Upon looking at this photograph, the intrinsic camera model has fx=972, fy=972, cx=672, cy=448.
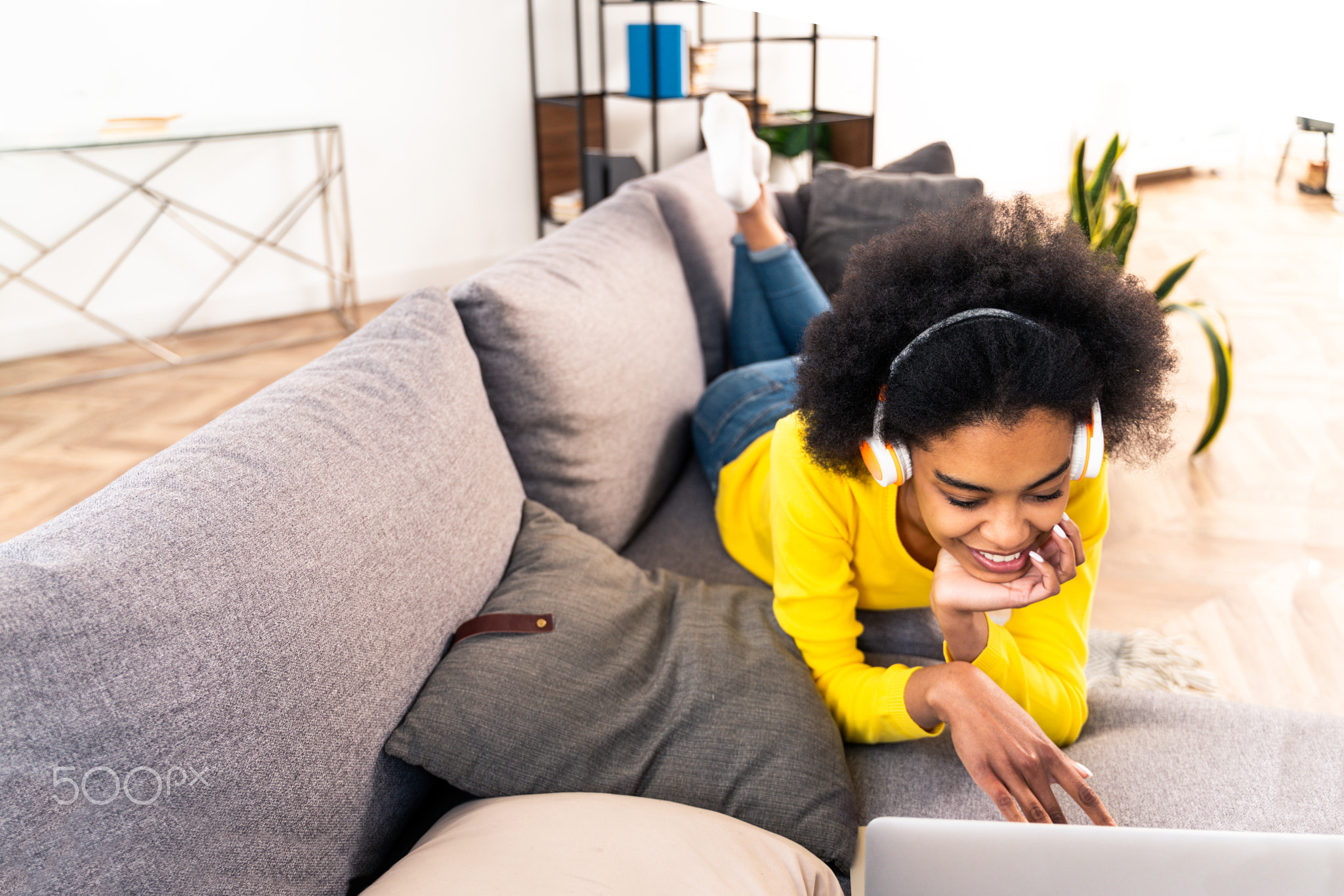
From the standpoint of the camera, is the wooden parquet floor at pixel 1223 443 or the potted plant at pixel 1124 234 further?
the potted plant at pixel 1124 234

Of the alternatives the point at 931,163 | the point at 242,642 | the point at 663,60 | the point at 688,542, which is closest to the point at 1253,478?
the point at 931,163

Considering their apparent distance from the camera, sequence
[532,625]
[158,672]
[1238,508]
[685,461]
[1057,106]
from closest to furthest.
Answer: [158,672] → [532,625] → [685,461] → [1238,508] → [1057,106]

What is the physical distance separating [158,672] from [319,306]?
352 cm

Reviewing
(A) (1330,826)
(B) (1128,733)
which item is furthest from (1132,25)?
(B) (1128,733)

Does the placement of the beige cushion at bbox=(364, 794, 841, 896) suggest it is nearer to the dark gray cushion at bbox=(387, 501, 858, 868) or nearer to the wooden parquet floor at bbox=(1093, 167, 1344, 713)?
the dark gray cushion at bbox=(387, 501, 858, 868)

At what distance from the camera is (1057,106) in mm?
2324

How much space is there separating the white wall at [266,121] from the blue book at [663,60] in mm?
777

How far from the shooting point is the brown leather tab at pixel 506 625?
0.91 meters

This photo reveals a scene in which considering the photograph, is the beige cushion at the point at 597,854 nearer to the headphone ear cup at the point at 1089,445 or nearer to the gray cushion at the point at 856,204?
the headphone ear cup at the point at 1089,445

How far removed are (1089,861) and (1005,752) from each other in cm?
24

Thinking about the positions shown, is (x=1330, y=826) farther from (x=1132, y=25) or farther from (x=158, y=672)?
(x=158, y=672)

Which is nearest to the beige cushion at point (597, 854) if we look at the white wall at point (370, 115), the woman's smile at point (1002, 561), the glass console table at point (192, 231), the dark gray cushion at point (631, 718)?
the dark gray cushion at point (631, 718)

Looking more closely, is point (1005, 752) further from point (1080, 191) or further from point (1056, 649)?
point (1080, 191)

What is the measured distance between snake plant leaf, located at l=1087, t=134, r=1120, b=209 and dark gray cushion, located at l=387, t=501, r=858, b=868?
5.28 feet
